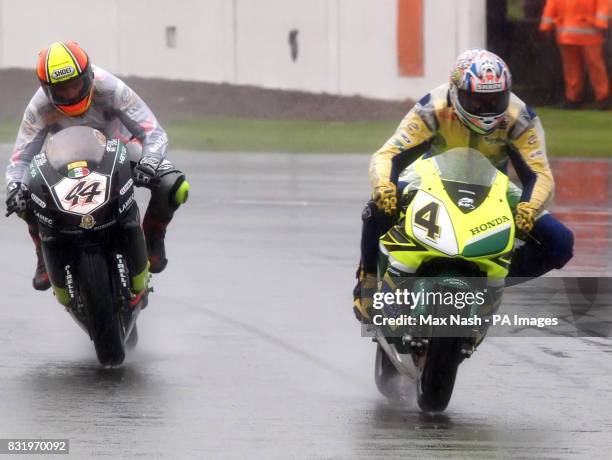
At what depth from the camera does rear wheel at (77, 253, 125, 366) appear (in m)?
7.68

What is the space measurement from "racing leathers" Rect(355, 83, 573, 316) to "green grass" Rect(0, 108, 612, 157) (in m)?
10.7

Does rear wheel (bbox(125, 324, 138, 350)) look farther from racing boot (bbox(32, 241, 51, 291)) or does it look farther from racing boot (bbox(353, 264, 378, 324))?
racing boot (bbox(353, 264, 378, 324))

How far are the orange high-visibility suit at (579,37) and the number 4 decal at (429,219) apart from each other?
50.2 feet

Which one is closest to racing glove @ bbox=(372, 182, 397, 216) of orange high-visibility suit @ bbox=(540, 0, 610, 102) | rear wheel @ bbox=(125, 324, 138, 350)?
rear wheel @ bbox=(125, 324, 138, 350)

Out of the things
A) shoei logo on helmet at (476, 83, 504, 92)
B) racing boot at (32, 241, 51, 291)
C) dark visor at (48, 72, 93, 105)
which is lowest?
racing boot at (32, 241, 51, 291)

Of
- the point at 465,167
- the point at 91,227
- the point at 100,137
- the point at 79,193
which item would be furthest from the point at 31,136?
A: the point at 465,167

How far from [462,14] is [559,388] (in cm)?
1466

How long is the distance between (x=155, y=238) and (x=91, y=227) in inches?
51.4

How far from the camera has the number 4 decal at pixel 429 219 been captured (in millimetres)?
6828

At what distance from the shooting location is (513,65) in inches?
920

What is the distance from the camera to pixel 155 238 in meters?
8.98

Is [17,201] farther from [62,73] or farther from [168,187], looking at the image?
[168,187]

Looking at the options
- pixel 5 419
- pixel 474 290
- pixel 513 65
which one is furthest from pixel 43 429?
pixel 513 65

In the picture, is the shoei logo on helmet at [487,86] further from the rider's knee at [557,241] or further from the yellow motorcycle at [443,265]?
the rider's knee at [557,241]
